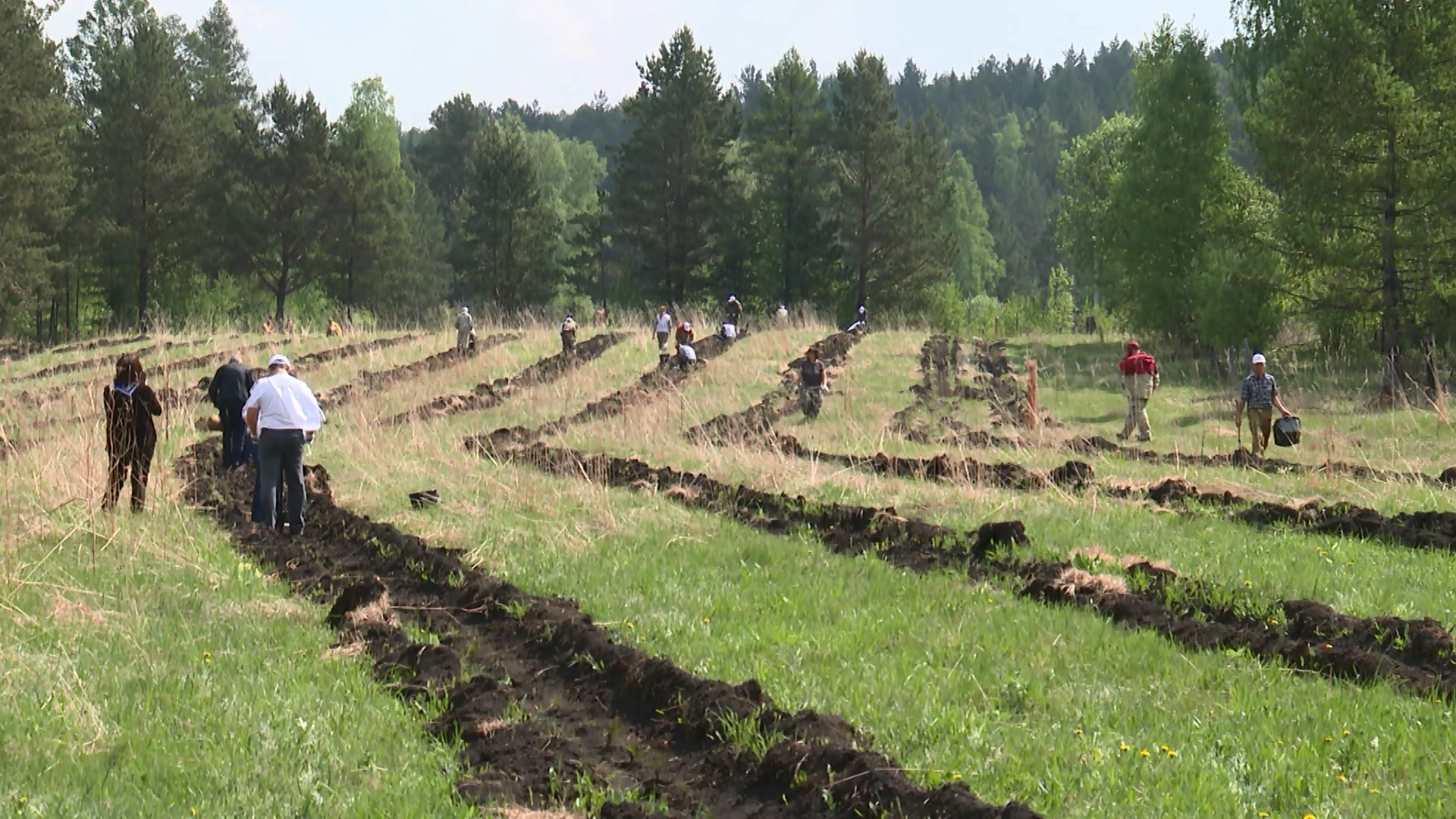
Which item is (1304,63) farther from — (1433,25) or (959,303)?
(959,303)

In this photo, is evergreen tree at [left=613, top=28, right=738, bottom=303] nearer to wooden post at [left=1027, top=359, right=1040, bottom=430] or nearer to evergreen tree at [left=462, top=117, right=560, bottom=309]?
evergreen tree at [left=462, top=117, right=560, bottom=309]

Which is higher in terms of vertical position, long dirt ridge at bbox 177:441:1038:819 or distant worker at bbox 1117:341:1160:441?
distant worker at bbox 1117:341:1160:441

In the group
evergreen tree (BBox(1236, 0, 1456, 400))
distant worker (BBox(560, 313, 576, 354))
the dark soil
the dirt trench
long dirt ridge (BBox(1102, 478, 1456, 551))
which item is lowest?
the dark soil

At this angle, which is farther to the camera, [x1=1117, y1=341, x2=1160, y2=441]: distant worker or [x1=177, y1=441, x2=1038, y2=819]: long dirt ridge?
[x1=1117, y1=341, x2=1160, y2=441]: distant worker

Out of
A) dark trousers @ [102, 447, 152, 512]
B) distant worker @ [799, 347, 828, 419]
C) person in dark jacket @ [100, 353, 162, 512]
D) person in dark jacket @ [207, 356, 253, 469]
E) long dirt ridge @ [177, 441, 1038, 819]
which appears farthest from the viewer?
distant worker @ [799, 347, 828, 419]

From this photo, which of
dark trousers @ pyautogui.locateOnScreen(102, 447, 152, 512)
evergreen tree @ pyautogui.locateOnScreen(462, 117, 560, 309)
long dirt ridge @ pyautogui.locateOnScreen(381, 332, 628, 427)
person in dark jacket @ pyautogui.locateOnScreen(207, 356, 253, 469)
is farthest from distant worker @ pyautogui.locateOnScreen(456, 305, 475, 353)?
evergreen tree @ pyautogui.locateOnScreen(462, 117, 560, 309)

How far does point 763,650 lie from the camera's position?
831cm

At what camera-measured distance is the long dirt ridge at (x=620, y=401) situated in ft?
78.4

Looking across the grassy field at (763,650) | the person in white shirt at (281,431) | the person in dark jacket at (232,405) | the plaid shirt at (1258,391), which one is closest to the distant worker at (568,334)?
the person in dark jacket at (232,405)

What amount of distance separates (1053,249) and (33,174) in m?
99.2

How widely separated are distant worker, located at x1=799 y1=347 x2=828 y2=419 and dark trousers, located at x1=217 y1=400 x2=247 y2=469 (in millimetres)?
10367

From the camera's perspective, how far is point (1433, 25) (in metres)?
28.6

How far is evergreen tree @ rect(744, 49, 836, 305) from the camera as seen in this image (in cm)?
6200

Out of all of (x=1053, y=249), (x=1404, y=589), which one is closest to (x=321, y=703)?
(x=1404, y=589)
